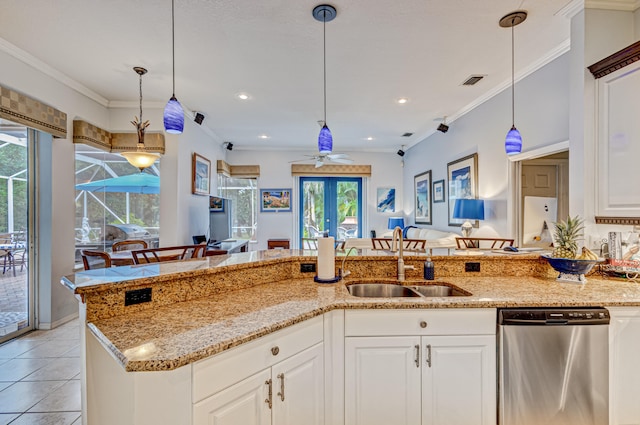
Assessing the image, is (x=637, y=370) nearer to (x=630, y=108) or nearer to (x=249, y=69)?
(x=630, y=108)

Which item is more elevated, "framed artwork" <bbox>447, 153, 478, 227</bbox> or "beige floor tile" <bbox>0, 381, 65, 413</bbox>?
"framed artwork" <bbox>447, 153, 478, 227</bbox>

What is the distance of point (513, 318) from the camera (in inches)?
63.8

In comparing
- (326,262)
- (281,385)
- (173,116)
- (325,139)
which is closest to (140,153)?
(173,116)

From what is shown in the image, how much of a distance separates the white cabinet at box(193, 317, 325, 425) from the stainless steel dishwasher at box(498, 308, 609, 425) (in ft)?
3.25

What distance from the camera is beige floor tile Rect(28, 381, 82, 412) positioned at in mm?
2076

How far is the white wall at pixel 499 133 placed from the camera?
2.95 m

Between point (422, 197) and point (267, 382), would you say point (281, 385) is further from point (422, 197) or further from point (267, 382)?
point (422, 197)

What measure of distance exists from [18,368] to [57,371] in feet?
1.21

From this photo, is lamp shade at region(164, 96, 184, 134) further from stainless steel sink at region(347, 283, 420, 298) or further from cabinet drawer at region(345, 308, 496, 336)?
cabinet drawer at region(345, 308, 496, 336)

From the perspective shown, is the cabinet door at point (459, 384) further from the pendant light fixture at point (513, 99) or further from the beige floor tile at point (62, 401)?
the beige floor tile at point (62, 401)

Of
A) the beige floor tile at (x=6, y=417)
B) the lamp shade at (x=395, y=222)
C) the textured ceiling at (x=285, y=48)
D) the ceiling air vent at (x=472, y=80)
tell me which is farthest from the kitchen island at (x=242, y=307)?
the lamp shade at (x=395, y=222)

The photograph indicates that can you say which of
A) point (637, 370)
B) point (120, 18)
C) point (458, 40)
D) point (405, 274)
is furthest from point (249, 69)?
point (637, 370)

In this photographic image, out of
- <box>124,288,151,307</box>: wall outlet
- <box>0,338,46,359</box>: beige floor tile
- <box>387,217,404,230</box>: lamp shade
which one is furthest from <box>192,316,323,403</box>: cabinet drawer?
<box>387,217,404,230</box>: lamp shade

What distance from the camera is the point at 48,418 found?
198cm
